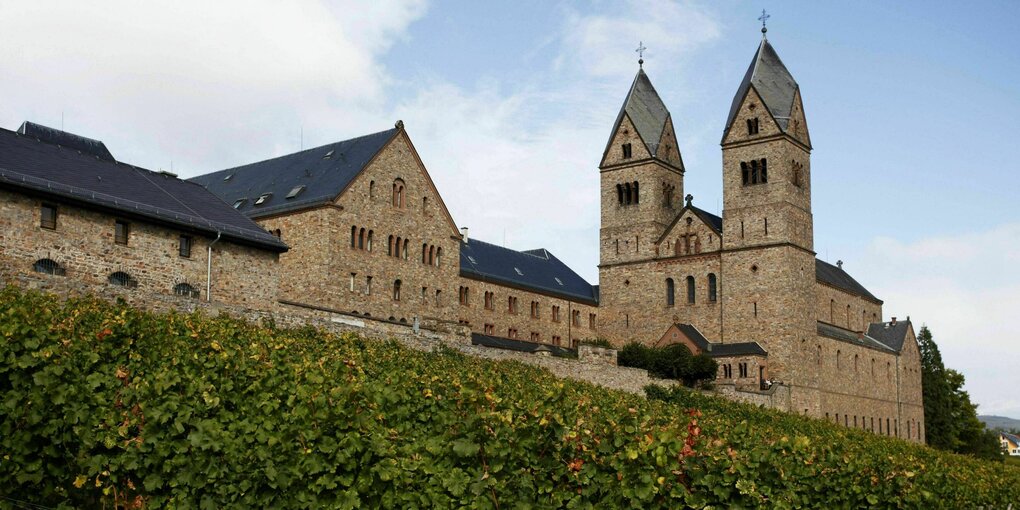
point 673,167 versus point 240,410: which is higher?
point 673,167

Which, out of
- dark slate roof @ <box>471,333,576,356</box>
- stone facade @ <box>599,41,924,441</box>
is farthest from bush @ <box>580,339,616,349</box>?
stone facade @ <box>599,41,924,441</box>

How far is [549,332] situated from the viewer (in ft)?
247

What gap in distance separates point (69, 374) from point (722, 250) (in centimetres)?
5915

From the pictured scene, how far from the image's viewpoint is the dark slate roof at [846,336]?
75.1 meters

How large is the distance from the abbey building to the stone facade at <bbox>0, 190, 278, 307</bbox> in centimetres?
5

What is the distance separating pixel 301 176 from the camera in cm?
5688

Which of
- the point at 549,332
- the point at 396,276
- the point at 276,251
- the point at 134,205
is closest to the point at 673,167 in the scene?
the point at 549,332

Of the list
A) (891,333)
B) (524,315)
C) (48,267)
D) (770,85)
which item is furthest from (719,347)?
(48,267)

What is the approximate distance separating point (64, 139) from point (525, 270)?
32653 mm

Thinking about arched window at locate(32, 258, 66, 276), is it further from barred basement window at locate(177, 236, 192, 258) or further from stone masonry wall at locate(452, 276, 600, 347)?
stone masonry wall at locate(452, 276, 600, 347)

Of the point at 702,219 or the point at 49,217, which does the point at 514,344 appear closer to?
the point at 702,219

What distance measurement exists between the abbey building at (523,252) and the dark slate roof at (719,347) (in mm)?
160

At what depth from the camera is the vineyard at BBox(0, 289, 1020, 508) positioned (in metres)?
14.7

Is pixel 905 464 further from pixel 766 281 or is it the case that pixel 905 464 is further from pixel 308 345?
pixel 766 281
